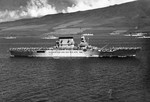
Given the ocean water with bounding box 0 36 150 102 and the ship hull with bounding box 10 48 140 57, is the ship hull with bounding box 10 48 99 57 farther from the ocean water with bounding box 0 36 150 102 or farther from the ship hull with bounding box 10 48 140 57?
the ocean water with bounding box 0 36 150 102

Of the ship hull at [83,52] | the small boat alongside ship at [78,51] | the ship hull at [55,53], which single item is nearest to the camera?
the ship hull at [83,52]

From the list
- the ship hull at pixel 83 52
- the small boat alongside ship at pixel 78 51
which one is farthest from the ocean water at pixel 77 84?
the small boat alongside ship at pixel 78 51

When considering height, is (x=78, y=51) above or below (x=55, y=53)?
above

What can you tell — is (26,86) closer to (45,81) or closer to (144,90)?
(45,81)

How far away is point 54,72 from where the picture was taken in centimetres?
11581

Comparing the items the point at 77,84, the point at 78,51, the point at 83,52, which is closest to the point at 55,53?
the point at 78,51

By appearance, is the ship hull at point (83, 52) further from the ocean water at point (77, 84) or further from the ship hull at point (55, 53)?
the ocean water at point (77, 84)

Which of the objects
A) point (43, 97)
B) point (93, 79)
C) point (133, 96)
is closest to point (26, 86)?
point (43, 97)

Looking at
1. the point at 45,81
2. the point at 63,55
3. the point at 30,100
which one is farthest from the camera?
the point at 63,55

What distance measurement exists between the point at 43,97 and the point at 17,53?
104 meters

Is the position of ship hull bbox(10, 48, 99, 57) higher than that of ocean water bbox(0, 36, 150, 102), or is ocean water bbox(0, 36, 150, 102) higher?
ship hull bbox(10, 48, 99, 57)

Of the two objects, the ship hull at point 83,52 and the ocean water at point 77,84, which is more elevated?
the ship hull at point 83,52

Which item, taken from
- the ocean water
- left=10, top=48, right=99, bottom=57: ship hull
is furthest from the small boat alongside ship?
the ocean water

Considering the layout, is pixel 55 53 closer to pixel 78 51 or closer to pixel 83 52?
pixel 78 51
